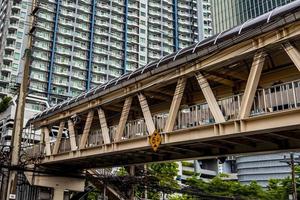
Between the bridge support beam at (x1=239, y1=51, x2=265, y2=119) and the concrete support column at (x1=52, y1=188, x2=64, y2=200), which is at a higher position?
the bridge support beam at (x1=239, y1=51, x2=265, y2=119)

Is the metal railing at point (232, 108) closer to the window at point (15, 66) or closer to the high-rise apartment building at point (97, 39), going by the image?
the high-rise apartment building at point (97, 39)

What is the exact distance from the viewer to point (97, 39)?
78625 mm

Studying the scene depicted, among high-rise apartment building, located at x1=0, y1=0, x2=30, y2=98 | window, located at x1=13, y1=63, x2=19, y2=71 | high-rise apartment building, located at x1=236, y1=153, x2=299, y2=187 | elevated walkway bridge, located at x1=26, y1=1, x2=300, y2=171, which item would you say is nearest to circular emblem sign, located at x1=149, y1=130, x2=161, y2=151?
elevated walkway bridge, located at x1=26, y1=1, x2=300, y2=171

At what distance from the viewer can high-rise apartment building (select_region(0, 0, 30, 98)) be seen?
64750 millimetres

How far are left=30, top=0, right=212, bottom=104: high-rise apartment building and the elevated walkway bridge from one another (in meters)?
47.7

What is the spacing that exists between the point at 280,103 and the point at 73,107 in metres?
11.6

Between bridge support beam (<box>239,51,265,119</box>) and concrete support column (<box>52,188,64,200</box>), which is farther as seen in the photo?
concrete support column (<box>52,188,64,200</box>)

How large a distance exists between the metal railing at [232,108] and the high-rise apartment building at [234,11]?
266 ft

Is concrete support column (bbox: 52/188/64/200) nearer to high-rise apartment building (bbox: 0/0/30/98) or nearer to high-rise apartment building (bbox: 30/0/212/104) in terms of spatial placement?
high-rise apartment building (bbox: 30/0/212/104)

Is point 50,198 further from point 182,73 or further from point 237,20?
point 237,20

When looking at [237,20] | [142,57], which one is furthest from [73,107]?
[237,20]

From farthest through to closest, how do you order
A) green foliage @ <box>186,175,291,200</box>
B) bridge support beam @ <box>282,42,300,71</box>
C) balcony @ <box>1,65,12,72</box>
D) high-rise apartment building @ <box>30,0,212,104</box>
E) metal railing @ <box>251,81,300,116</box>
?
high-rise apartment building @ <box>30,0,212,104</box>
balcony @ <box>1,65,12,72</box>
green foliage @ <box>186,175,291,200</box>
metal railing @ <box>251,81,300,116</box>
bridge support beam @ <box>282,42,300,71</box>

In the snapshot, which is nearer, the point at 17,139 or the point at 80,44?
the point at 17,139

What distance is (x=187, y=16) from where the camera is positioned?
9831 centimetres
